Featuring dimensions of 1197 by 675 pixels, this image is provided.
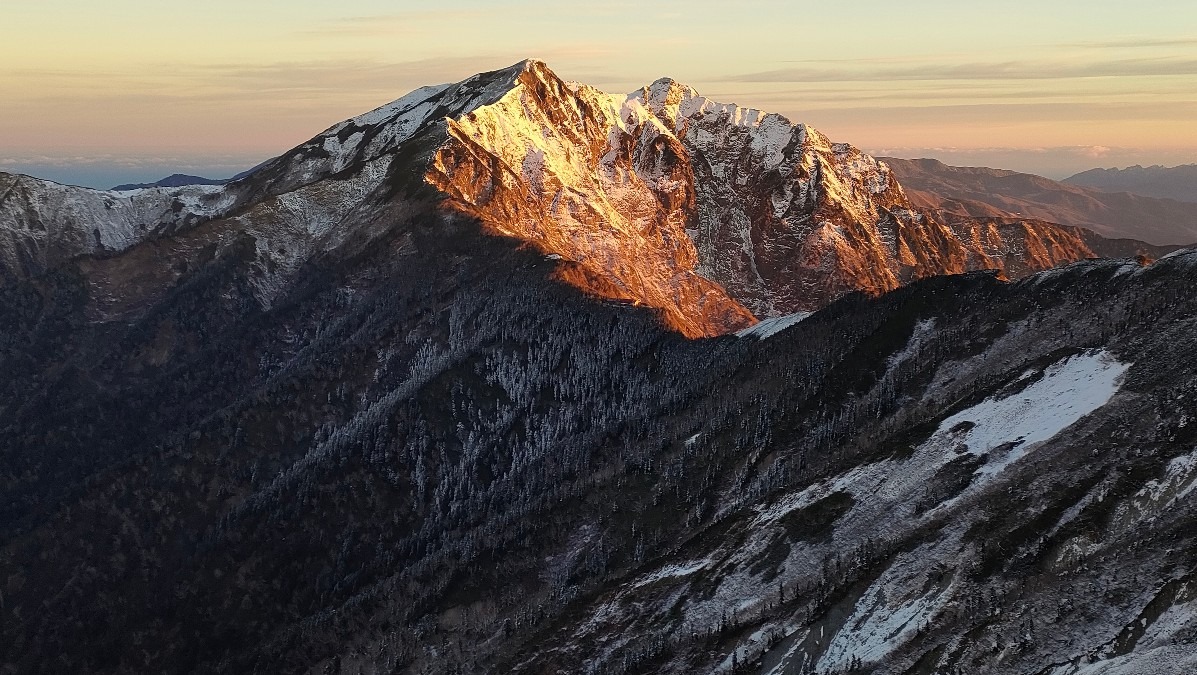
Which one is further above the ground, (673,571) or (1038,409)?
(1038,409)

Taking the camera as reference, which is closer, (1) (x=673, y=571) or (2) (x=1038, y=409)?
(2) (x=1038, y=409)

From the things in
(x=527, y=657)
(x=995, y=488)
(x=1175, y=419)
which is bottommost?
(x=527, y=657)

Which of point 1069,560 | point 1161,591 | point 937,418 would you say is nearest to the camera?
point 1161,591

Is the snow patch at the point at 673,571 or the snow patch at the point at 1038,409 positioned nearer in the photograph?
the snow patch at the point at 1038,409

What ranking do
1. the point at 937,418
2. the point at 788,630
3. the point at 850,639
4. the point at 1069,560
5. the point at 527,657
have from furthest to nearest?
the point at 937,418, the point at 527,657, the point at 788,630, the point at 850,639, the point at 1069,560

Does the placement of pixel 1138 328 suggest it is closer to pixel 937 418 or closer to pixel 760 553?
pixel 937 418

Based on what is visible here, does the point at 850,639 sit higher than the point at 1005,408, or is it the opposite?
the point at 1005,408

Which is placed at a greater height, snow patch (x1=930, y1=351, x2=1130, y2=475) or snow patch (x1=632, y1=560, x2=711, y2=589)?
snow patch (x1=930, y1=351, x2=1130, y2=475)

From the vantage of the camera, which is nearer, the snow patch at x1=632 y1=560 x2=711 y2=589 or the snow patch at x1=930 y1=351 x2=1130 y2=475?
the snow patch at x1=930 y1=351 x2=1130 y2=475

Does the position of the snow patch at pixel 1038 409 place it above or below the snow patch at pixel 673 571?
above

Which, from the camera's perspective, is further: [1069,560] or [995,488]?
[995,488]

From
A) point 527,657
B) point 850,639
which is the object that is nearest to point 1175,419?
point 850,639
